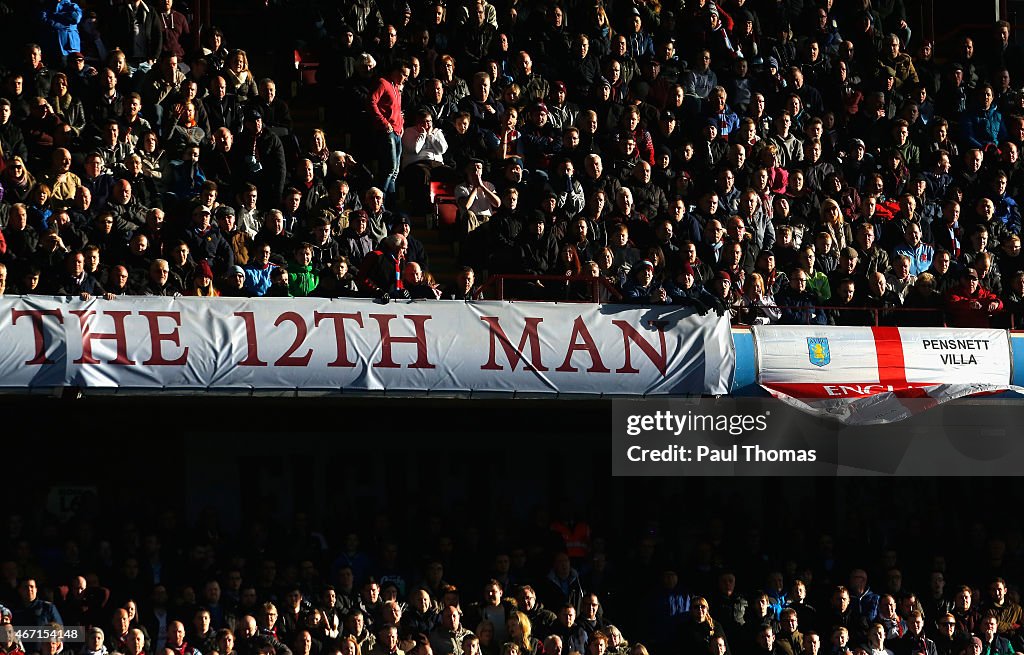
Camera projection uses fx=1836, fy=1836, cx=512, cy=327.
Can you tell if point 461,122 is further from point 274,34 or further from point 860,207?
point 860,207

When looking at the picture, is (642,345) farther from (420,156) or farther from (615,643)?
(420,156)

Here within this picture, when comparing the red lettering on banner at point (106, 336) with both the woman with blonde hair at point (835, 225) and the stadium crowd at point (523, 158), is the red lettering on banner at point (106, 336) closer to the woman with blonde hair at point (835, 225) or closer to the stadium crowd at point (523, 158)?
the stadium crowd at point (523, 158)

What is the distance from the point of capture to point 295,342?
682 inches

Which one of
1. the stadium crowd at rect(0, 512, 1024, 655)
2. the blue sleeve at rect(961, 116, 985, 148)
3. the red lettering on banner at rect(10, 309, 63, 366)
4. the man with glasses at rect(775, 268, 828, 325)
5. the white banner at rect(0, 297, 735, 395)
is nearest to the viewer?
the red lettering on banner at rect(10, 309, 63, 366)

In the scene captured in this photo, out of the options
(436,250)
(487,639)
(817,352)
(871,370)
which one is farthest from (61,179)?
(871,370)

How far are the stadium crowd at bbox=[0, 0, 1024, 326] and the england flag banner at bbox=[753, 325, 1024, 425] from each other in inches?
17.9

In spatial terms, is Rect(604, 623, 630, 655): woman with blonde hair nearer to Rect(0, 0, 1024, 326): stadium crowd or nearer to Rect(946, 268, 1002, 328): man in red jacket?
Rect(0, 0, 1024, 326): stadium crowd

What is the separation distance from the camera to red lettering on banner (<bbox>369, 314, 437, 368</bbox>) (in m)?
17.6

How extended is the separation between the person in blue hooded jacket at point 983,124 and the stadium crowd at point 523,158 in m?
0.05

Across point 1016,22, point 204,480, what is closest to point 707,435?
point 204,480

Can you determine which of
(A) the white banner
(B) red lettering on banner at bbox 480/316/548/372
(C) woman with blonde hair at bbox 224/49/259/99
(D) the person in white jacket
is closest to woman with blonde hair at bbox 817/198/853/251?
(A) the white banner

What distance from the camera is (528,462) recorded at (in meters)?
21.8

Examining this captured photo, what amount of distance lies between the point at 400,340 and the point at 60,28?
18.3 ft

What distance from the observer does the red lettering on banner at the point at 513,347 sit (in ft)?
58.5
